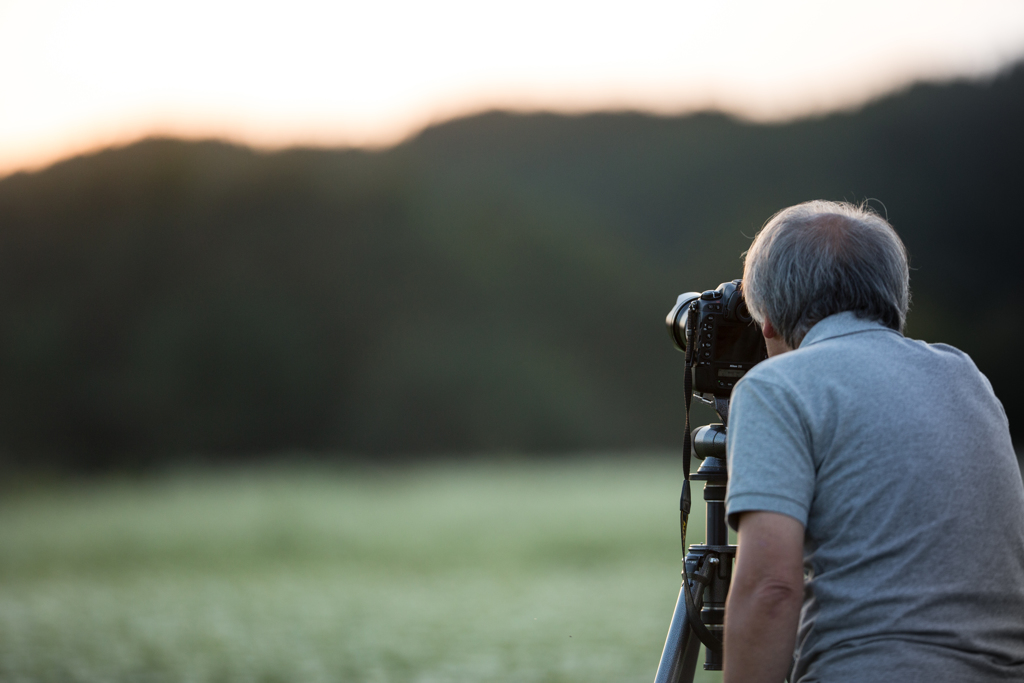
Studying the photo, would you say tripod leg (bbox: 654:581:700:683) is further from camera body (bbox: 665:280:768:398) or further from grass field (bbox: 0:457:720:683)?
grass field (bbox: 0:457:720:683)

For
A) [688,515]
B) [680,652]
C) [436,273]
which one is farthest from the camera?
[436,273]

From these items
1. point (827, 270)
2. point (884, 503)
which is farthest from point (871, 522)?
point (827, 270)

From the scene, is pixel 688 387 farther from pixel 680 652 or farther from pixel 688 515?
pixel 680 652

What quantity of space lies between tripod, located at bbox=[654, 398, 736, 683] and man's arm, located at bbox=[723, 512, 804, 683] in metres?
0.37

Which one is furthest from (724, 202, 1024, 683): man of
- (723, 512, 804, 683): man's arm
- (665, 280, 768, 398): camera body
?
(665, 280, 768, 398): camera body

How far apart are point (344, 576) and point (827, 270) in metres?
10.7

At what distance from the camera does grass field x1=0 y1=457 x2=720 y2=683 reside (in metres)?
5.33

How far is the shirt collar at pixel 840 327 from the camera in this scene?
3.59ft

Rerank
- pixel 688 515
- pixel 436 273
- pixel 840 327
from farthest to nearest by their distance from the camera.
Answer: pixel 436 273
pixel 688 515
pixel 840 327

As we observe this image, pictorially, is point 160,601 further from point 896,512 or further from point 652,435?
point 652,435

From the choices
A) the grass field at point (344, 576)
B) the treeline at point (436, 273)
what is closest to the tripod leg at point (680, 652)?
the grass field at point (344, 576)

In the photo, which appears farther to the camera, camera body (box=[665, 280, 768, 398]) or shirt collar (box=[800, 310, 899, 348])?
camera body (box=[665, 280, 768, 398])

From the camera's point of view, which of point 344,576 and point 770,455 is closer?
point 770,455

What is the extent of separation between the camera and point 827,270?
44.4 inches
